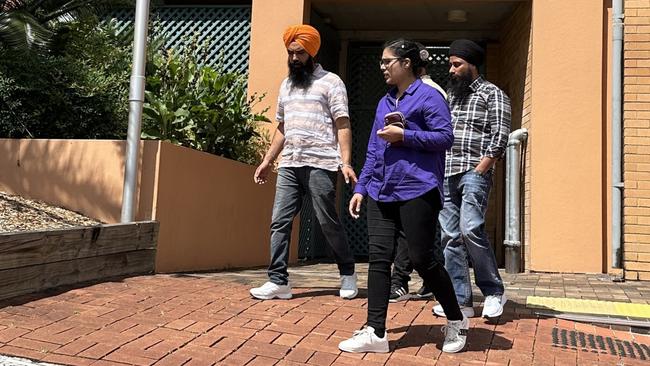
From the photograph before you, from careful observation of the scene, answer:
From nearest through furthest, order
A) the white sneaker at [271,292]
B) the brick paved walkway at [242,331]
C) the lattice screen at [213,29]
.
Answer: the brick paved walkway at [242,331] → the white sneaker at [271,292] → the lattice screen at [213,29]

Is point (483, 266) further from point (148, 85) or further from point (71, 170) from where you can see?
point (148, 85)

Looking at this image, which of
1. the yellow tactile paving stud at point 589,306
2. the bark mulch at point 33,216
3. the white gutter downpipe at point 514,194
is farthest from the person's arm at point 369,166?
the white gutter downpipe at point 514,194

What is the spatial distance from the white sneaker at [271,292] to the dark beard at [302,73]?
138cm

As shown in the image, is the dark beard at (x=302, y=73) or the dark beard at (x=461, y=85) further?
the dark beard at (x=302, y=73)

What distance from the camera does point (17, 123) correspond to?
6168 mm

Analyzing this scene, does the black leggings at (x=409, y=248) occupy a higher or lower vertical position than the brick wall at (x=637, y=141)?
lower

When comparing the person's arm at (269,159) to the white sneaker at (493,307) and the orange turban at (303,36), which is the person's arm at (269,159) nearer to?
the orange turban at (303,36)

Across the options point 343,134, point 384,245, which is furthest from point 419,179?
point 343,134

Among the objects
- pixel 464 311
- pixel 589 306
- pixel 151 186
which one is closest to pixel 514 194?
pixel 589 306

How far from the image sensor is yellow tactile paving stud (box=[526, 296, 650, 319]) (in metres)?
4.18

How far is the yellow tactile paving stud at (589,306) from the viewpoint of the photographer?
4.18 meters

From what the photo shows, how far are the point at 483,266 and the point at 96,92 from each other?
14.7 feet

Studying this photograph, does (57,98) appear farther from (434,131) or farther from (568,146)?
(568,146)

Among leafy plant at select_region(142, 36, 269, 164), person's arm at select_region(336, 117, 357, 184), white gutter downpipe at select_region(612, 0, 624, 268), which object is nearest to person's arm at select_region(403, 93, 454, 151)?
person's arm at select_region(336, 117, 357, 184)
